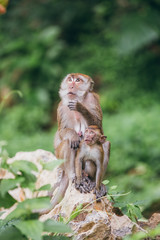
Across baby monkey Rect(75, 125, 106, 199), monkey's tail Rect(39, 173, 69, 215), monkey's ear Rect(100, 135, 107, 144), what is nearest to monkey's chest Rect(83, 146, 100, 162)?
baby monkey Rect(75, 125, 106, 199)

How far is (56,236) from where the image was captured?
129 inches

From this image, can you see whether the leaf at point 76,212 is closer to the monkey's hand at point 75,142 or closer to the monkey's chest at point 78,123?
the monkey's hand at point 75,142

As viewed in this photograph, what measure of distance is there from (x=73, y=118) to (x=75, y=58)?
8137mm

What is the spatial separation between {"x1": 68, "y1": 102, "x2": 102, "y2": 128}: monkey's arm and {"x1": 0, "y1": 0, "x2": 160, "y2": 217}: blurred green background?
500cm

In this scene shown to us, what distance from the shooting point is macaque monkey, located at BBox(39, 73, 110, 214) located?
4.21 metres

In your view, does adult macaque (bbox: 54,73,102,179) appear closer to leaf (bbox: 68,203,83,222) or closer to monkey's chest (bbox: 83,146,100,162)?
monkey's chest (bbox: 83,146,100,162)

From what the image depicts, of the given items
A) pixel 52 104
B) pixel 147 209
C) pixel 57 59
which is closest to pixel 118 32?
pixel 57 59

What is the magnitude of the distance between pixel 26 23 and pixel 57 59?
5.13ft

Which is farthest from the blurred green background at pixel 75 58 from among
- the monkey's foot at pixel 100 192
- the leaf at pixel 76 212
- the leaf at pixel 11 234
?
the leaf at pixel 11 234

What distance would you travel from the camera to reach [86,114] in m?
4.29

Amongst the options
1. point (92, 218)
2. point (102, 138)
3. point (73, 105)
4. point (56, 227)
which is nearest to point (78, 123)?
point (73, 105)

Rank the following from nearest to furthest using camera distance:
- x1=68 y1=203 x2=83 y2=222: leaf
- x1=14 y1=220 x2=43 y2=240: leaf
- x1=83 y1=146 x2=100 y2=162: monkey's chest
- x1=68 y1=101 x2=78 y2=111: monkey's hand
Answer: x1=14 y1=220 x2=43 y2=240: leaf, x1=68 y1=203 x2=83 y2=222: leaf, x1=83 y1=146 x2=100 y2=162: monkey's chest, x1=68 y1=101 x2=78 y2=111: monkey's hand

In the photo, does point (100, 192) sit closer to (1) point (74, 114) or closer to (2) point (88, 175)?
(2) point (88, 175)

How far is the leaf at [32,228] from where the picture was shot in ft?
8.32
